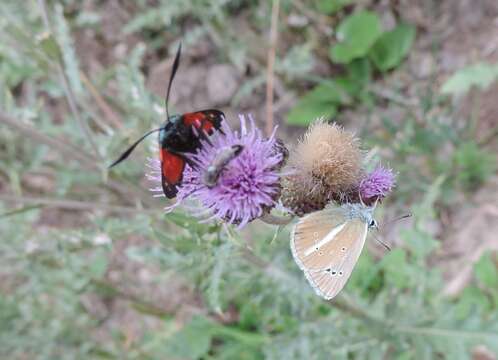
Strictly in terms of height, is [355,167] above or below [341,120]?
below

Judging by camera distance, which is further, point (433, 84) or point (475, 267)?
point (433, 84)

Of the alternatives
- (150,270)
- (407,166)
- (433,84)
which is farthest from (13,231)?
(433,84)

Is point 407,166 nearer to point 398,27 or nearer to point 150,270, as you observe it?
point 398,27

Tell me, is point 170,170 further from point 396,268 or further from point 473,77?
point 473,77

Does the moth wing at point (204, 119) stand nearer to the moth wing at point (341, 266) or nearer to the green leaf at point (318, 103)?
the moth wing at point (341, 266)

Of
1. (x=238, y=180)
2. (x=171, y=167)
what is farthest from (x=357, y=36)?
(x=171, y=167)

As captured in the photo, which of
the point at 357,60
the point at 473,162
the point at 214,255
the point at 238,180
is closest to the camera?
the point at 238,180

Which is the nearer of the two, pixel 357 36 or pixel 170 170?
pixel 170 170
